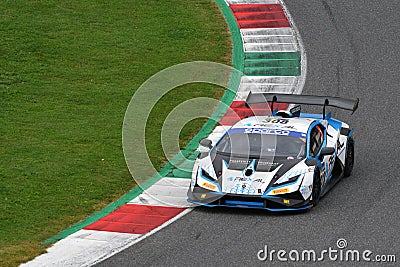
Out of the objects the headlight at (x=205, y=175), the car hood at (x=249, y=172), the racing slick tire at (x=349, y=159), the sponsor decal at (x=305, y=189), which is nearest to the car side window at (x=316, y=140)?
the car hood at (x=249, y=172)

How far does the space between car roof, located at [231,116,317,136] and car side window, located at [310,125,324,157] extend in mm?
156

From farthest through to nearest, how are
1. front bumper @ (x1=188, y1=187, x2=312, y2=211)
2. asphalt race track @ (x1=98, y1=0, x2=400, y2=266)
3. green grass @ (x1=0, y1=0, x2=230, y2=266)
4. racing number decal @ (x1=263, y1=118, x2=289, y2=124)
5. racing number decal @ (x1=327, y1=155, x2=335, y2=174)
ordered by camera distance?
racing number decal @ (x1=263, y1=118, x2=289, y2=124)
racing number decal @ (x1=327, y1=155, x2=335, y2=174)
green grass @ (x1=0, y1=0, x2=230, y2=266)
front bumper @ (x1=188, y1=187, x2=312, y2=211)
asphalt race track @ (x1=98, y1=0, x2=400, y2=266)

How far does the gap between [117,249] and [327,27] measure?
14.6 meters

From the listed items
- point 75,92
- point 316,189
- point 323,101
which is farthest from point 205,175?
point 75,92

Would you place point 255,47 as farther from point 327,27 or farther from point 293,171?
point 293,171

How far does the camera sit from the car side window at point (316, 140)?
1535 centimetres

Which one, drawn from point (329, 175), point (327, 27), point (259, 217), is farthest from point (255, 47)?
point (259, 217)

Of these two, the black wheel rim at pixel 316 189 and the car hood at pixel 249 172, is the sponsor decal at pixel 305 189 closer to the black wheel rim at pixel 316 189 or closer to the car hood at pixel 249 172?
the black wheel rim at pixel 316 189

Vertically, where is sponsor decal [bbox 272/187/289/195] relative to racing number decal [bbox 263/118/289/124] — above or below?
below

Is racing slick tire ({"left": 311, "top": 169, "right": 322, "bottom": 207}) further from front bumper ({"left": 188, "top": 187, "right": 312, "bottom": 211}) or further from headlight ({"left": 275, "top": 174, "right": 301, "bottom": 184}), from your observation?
headlight ({"left": 275, "top": 174, "right": 301, "bottom": 184})

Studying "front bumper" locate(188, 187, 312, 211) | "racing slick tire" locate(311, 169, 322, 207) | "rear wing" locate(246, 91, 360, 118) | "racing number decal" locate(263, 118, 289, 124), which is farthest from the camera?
"rear wing" locate(246, 91, 360, 118)

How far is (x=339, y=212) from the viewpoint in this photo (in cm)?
1456

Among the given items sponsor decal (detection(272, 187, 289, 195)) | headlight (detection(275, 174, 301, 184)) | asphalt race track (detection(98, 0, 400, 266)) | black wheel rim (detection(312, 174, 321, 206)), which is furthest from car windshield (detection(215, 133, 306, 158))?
asphalt race track (detection(98, 0, 400, 266))

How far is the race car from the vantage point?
14.3 metres
